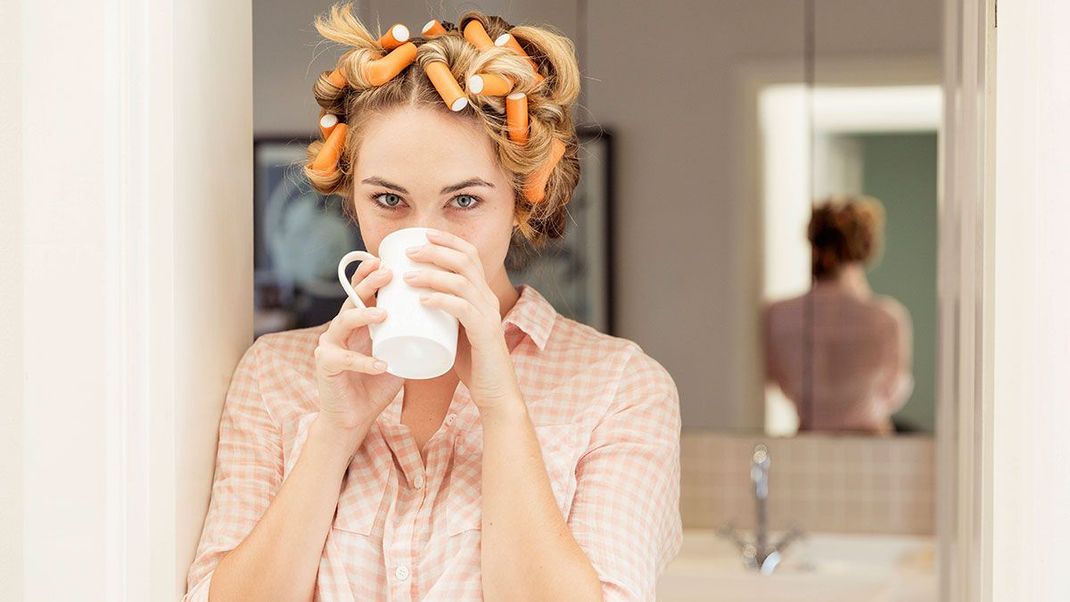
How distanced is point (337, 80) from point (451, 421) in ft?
1.17

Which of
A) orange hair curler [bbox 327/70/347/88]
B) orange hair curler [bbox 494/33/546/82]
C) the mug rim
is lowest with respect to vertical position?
the mug rim

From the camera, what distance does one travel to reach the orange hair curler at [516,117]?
108cm

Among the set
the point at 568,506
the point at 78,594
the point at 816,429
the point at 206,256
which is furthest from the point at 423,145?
the point at 816,429

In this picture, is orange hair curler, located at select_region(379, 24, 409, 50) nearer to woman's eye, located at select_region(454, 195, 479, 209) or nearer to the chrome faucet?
woman's eye, located at select_region(454, 195, 479, 209)

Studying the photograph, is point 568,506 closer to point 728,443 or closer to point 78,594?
point 78,594

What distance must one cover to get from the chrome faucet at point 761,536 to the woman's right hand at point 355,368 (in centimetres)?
192

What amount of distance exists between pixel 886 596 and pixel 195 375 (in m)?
2.05

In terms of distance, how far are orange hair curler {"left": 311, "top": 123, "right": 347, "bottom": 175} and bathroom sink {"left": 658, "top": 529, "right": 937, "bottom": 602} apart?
1758mm

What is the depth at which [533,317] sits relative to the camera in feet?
3.97

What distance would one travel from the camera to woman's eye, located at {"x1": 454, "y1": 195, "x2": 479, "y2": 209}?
1072mm

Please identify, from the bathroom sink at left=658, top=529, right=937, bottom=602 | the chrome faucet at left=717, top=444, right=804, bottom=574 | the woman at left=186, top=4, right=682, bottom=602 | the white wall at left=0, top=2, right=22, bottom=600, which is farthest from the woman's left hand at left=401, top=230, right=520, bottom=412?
the chrome faucet at left=717, top=444, right=804, bottom=574

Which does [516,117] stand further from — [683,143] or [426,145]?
[683,143]

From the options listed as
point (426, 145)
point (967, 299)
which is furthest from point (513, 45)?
point (967, 299)

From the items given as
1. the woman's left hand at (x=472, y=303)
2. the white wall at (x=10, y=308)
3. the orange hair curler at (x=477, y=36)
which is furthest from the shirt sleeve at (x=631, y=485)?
the white wall at (x=10, y=308)
